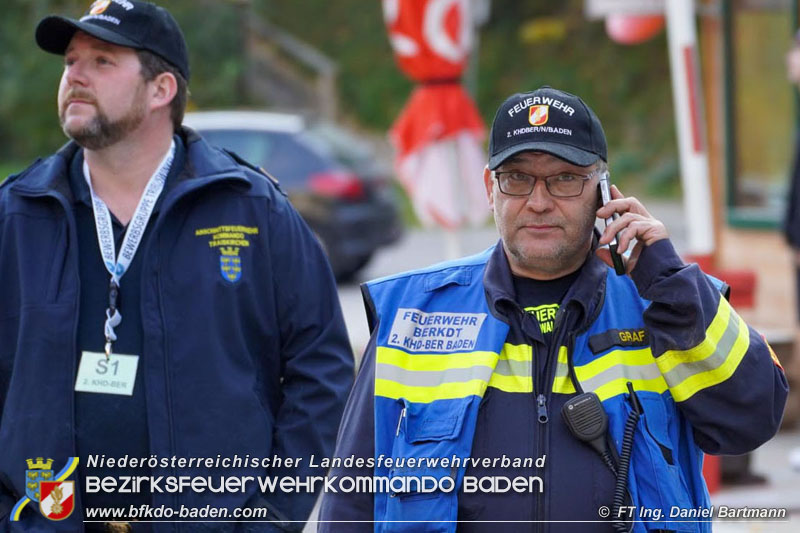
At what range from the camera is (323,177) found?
14477mm

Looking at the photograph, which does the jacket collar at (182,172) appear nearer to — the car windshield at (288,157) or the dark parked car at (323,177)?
the dark parked car at (323,177)

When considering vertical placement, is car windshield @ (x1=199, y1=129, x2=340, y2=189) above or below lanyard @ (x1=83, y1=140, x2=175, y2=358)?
below

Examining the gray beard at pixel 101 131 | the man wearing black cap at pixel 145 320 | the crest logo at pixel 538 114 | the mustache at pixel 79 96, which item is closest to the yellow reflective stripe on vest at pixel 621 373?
the crest logo at pixel 538 114

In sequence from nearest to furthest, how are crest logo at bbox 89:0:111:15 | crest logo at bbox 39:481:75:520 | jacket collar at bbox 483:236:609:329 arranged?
jacket collar at bbox 483:236:609:329 < crest logo at bbox 39:481:75:520 < crest logo at bbox 89:0:111:15

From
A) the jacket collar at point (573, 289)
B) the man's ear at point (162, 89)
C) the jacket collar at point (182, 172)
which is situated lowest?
the jacket collar at point (573, 289)

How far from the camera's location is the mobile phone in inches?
123

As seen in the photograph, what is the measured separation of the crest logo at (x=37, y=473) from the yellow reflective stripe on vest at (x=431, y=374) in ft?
3.58

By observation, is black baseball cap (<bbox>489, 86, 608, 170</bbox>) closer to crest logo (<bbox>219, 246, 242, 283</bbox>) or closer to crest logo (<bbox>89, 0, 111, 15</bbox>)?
crest logo (<bbox>219, 246, 242, 283</bbox>)

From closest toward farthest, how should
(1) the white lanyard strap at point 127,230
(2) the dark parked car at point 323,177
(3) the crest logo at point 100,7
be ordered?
(1) the white lanyard strap at point 127,230
(3) the crest logo at point 100,7
(2) the dark parked car at point 323,177

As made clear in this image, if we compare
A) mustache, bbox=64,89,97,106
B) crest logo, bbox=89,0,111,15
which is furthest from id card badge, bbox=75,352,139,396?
crest logo, bbox=89,0,111,15

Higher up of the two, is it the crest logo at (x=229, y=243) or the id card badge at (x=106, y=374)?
the crest logo at (x=229, y=243)

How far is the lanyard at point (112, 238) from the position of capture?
12.2ft

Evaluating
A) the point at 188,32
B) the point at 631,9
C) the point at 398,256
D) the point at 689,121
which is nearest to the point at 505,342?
the point at 689,121

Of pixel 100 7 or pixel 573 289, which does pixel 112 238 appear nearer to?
pixel 100 7
